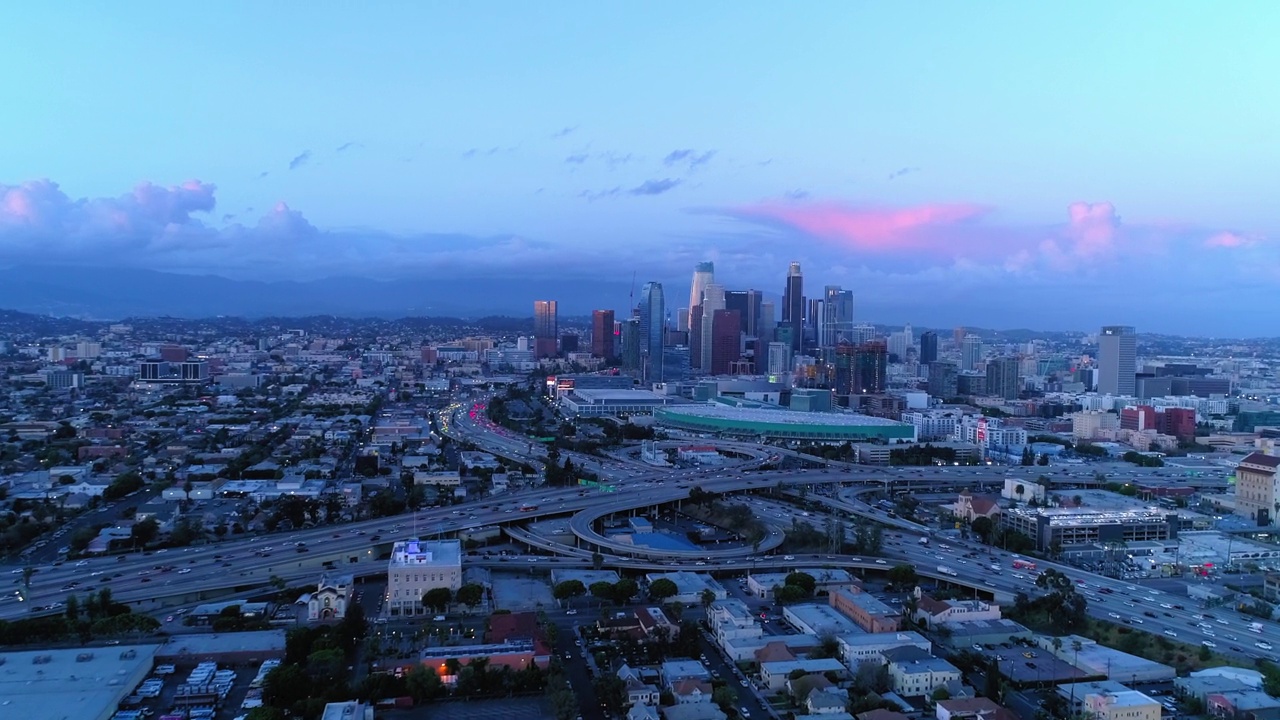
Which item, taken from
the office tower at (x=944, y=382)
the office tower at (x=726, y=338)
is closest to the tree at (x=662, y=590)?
the office tower at (x=944, y=382)

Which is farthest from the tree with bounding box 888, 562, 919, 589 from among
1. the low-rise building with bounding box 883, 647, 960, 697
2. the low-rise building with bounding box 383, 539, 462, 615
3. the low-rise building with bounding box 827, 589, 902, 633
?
the low-rise building with bounding box 383, 539, 462, 615

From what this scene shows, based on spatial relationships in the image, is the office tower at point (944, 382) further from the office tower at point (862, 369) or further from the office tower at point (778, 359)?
the office tower at point (778, 359)

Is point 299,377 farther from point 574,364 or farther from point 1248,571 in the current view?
point 1248,571

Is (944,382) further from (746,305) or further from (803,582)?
(803,582)

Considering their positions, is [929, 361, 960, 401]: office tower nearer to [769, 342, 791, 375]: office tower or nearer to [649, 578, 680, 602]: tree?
[769, 342, 791, 375]: office tower

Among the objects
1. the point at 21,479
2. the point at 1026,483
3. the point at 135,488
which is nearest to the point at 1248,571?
the point at 1026,483

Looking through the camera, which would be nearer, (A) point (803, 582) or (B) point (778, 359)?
(A) point (803, 582)

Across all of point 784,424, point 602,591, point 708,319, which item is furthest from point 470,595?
point 708,319
